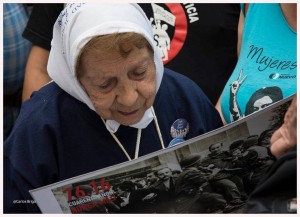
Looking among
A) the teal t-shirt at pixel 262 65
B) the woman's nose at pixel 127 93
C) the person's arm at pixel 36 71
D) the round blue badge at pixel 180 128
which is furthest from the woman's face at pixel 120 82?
the person's arm at pixel 36 71

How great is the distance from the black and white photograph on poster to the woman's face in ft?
0.69

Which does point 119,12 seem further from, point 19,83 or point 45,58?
point 19,83

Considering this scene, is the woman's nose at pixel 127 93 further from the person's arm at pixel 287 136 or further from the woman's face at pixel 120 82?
the person's arm at pixel 287 136

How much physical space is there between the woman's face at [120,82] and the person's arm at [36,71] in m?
0.75

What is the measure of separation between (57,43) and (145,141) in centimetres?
38

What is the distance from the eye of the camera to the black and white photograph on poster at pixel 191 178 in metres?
1.41

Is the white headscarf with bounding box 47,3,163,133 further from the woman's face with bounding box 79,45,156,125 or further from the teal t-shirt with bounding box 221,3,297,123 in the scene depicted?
the teal t-shirt with bounding box 221,3,297,123

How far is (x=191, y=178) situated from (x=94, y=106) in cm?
33

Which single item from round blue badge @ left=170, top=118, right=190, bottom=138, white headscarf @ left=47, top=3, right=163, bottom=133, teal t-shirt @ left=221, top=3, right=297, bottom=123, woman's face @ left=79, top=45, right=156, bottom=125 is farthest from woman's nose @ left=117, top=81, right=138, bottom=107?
teal t-shirt @ left=221, top=3, right=297, bottom=123

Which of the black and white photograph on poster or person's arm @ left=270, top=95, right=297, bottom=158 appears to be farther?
the black and white photograph on poster

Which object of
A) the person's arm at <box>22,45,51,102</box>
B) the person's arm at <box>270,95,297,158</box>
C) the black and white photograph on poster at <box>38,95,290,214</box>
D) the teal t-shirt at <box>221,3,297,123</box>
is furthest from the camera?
the person's arm at <box>22,45,51,102</box>

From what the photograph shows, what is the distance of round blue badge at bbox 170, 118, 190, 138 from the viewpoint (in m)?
1.72

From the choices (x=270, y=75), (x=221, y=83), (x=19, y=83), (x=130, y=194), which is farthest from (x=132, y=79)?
(x=19, y=83)

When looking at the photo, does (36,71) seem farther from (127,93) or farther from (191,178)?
(191,178)
